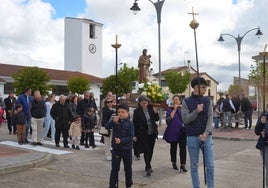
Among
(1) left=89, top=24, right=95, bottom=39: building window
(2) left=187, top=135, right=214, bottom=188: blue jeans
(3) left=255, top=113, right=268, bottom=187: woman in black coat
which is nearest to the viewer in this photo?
(2) left=187, top=135, right=214, bottom=188: blue jeans

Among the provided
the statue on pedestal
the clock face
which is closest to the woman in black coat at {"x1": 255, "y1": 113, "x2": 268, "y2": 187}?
the statue on pedestal

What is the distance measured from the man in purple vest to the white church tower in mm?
69402

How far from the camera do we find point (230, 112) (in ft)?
65.5

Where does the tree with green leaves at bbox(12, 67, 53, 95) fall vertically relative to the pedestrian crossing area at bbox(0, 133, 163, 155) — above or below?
above

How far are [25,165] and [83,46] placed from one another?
67.2m

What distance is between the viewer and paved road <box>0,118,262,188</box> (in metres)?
7.64

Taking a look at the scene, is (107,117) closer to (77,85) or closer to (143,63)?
(143,63)

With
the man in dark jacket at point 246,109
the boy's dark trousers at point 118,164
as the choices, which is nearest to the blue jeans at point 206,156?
the boy's dark trousers at point 118,164

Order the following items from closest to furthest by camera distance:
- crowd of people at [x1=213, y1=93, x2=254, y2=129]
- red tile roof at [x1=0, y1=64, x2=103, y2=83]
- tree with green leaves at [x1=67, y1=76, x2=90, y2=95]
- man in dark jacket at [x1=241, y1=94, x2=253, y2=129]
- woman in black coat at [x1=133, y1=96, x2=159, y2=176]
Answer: woman in black coat at [x1=133, y1=96, x2=159, y2=176] → crowd of people at [x1=213, y1=93, x2=254, y2=129] → man in dark jacket at [x1=241, y1=94, x2=253, y2=129] → red tile roof at [x1=0, y1=64, x2=103, y2=83] → tree with green leaves at [x1=67, y1=76, x2=90, y2=95]

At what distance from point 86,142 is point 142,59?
22.2ft

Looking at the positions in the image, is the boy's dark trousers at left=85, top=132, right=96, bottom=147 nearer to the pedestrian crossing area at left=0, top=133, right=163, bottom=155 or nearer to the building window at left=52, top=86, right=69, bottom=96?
the pedestrian crossing area at left=0, top=133, right=163, bottom=155

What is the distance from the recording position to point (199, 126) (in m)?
6.10

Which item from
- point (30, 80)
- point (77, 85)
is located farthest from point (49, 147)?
point (77, 85)

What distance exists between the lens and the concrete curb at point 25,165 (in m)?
8.46
